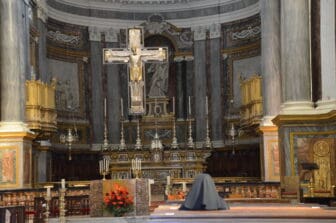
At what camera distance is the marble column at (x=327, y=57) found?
56.3ft

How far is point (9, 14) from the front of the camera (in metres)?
20.9

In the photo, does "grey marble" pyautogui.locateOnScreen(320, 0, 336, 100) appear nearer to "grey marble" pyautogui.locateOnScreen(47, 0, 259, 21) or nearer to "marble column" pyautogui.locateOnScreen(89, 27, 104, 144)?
"grey marble" pyautogui.locateOnScreen(47, 0, 259, 21)

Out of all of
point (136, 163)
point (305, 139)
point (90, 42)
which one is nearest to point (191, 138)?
point (90, 42)

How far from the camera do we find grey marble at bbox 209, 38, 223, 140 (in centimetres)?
2859

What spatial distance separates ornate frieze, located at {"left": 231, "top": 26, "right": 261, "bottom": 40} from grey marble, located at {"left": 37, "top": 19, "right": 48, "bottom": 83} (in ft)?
24.9

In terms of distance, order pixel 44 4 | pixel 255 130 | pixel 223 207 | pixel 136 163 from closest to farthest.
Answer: pixel 223 207 < pixel 136 163 < pixel 255 130 < pixel 44 4

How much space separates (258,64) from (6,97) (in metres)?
10.9

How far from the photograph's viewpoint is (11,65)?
20.7m

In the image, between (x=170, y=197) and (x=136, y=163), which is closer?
(x=170, y=197)

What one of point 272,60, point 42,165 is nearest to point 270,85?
point 272,60

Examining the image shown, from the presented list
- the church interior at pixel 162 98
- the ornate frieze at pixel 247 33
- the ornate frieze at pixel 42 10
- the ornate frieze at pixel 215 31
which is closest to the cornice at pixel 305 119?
the church interior at pixel 162 98

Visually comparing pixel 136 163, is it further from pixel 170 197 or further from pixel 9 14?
pixel 9 14

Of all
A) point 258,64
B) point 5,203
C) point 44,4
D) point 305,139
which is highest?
point 44,4

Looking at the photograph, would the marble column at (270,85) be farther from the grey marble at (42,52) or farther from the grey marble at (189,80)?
the grey marble at (42,52)
